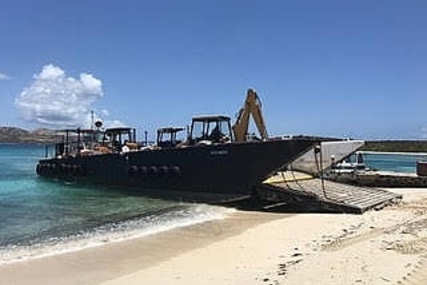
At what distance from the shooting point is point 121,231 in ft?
65.4

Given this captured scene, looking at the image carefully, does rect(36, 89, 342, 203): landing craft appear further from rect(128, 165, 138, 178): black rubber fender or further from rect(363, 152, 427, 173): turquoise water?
rect(363, 152, 427, 173): turquoise water

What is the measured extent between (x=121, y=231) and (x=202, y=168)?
10550 mm

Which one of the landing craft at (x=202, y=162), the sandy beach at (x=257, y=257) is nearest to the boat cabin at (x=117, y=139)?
the landing craft at (x=202, y=162)

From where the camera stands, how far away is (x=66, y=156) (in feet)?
144

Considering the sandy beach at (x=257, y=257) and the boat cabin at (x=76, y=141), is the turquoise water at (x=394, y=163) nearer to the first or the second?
the boat cabin at (x=76, y=141)

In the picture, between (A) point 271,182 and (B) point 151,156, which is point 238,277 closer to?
(A) point 271,182

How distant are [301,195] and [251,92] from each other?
318 inches

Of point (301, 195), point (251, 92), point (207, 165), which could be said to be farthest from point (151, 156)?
point (301, 195)

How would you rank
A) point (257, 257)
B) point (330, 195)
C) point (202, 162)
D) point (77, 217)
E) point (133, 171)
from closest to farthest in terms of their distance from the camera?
point (257, 257), point (77, 217), point (330, 195), point (202, 162), point (133, 171)

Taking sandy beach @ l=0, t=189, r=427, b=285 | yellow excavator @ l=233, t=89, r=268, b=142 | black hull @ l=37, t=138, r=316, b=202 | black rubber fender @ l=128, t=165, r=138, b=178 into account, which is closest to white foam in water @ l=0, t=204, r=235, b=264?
sandy beach @ l=0, t=189, r=427, b=285

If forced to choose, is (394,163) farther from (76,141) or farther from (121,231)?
(121,231)

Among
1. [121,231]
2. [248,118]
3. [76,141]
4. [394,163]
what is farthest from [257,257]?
[394,163]

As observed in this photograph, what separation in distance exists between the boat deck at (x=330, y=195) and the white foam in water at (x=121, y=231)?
2370 mm

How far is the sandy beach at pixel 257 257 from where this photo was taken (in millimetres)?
11695
